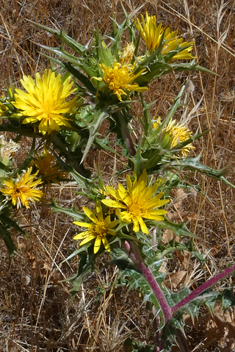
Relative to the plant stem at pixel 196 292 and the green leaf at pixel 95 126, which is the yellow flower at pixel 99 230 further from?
the plant stem at pixel 196 292

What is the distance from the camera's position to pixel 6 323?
1.87 m

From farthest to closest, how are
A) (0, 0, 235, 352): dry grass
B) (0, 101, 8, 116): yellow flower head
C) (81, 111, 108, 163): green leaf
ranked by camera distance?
(0, 0, 235, 352): dry grass
(0, 101, 8, 116): yellow flower head
(81, 111, 108, 163): green leaf

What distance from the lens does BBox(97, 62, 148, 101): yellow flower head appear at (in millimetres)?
1048

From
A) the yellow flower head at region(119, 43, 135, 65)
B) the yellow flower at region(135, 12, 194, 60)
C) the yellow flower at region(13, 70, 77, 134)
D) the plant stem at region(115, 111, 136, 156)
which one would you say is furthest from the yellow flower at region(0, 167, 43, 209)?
the yellow flower at region(135, 12, 194, 60)

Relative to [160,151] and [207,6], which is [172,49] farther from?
[207,6]

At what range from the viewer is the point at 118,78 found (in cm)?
105

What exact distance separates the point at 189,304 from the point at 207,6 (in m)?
2.09

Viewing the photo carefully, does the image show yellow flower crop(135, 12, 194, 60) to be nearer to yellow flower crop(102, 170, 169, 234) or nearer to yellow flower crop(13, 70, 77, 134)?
yellow flower crop(13, 70, 77, 134)

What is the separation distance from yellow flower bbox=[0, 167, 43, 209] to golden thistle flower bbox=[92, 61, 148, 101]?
0.36 m

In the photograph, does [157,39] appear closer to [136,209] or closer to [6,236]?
[136,209]

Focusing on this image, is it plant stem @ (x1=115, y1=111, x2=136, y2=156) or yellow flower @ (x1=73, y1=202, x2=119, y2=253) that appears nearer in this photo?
yellow flower @ (x1=73, y1=202, x2=119, y2=253)

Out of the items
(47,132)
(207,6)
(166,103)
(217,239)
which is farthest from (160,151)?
(207,6)

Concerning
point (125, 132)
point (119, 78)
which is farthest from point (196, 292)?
point (119, 78)

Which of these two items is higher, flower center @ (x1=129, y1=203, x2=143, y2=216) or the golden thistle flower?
the golden thistle flower
